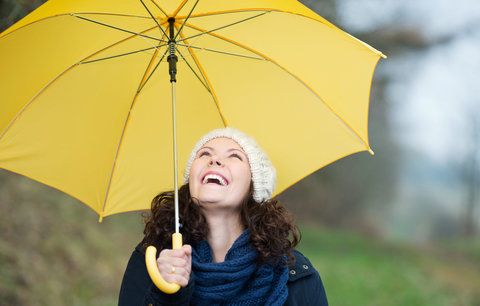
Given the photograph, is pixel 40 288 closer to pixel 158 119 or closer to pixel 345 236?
pixel 158 119

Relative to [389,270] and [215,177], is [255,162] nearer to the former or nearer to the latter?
[215,177]

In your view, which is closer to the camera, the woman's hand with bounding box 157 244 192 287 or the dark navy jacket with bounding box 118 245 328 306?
the woman's hand with bounding box 157 244 192 287

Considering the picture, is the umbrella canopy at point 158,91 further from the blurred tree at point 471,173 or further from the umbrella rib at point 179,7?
the blurred tree at point 471,173

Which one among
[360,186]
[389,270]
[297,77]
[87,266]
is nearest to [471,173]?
[360,186]

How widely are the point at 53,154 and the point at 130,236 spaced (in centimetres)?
662

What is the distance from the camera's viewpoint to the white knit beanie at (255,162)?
8.61 ft

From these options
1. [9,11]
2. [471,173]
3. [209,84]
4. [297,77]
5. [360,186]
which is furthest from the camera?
[471,173]

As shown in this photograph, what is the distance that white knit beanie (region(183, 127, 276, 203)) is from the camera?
262 cm

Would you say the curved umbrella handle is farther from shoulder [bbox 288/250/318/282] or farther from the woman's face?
shoulder [bbox 288/250/318/282]

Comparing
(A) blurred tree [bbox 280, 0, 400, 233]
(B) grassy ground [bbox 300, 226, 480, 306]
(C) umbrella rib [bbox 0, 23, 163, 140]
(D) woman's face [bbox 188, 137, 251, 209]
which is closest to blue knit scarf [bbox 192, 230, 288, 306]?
(D) woman's face [bbox 188, 137, 251, 209]

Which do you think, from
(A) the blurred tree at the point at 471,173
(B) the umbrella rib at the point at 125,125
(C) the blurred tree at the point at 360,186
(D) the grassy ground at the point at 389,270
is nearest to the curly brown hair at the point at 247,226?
(B) the umbrella rib at the point at 125,125

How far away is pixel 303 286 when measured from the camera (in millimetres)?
2582

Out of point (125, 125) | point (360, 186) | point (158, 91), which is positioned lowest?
point (125, 125)

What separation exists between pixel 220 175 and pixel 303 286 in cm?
53
